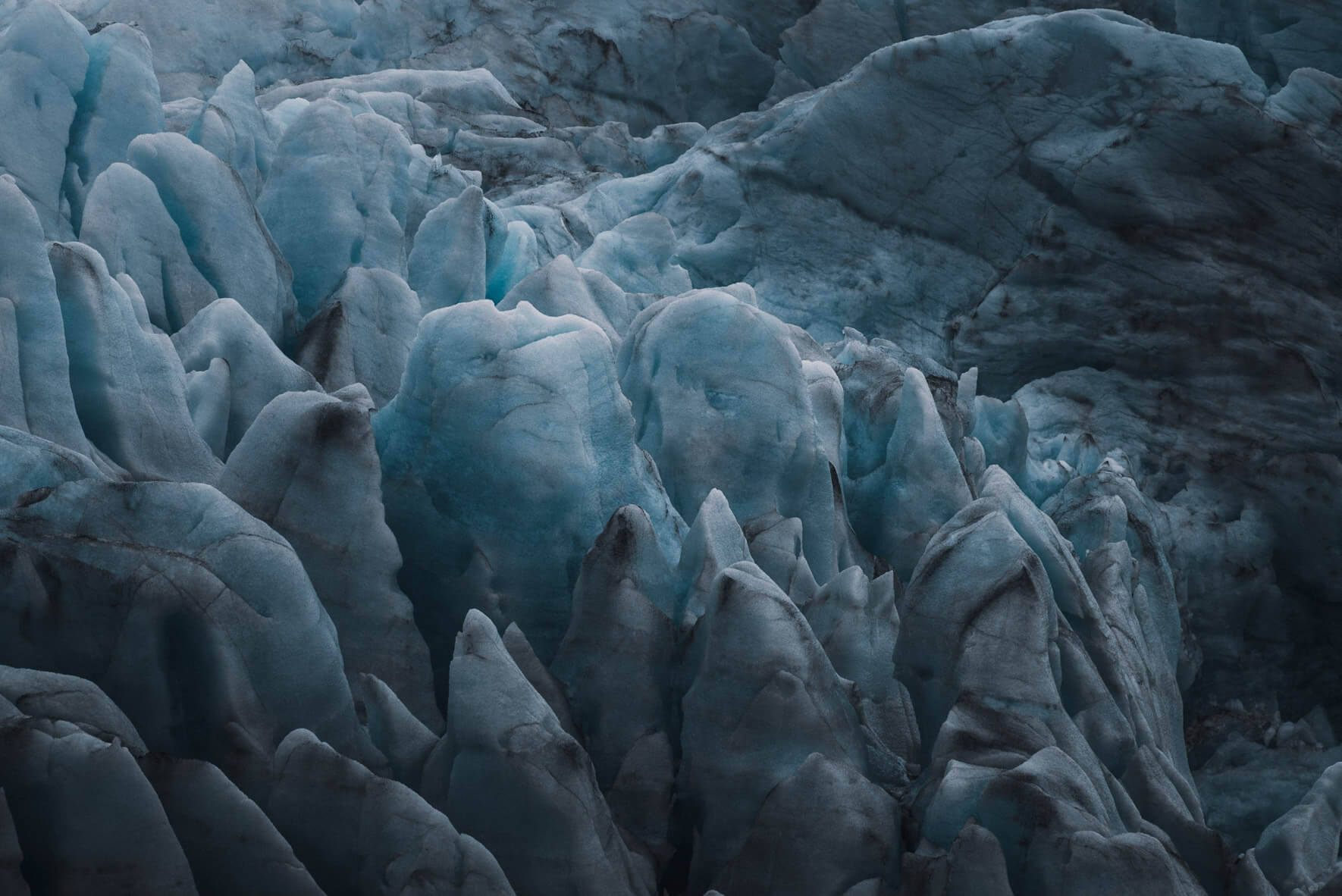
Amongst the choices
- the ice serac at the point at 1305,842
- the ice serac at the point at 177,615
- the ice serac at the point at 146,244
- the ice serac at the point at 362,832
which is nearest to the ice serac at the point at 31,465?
the ice serac at the point at 177,615

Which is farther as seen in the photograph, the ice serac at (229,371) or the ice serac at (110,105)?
the ice serac at (110,105)

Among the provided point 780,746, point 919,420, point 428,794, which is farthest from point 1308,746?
point 428,794

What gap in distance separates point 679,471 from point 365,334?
7.85 ft

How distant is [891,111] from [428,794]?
8660 mm

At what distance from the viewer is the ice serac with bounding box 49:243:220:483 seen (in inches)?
252

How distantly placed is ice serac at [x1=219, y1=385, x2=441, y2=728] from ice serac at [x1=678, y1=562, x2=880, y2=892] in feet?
4.22

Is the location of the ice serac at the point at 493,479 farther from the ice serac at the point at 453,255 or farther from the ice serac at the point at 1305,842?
the ice serac at the point at 1305,842

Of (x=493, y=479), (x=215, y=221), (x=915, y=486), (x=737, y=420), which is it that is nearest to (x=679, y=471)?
(x=737, y=420)

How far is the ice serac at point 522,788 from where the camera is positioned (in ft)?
16.7

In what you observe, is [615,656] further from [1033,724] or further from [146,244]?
[146,244]

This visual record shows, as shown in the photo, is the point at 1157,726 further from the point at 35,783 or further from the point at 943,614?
the point at 35,783

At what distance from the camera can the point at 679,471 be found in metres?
7.68

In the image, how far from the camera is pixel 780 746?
18.6 feet

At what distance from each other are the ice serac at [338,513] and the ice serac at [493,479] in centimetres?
44
